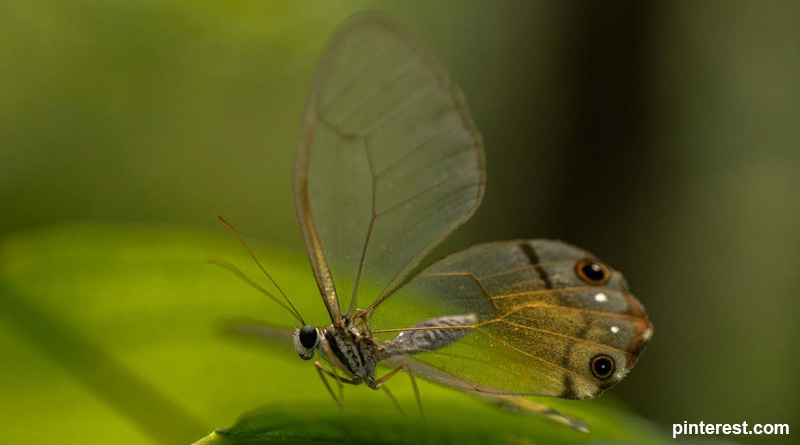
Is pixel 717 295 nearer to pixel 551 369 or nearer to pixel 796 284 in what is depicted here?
pixel 796 284

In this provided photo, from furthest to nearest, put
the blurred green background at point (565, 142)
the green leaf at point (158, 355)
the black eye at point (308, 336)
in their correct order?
the blurred green background at point (565, 142)
the black eye at point (308, 336)
the green leaf at point (158, 355)

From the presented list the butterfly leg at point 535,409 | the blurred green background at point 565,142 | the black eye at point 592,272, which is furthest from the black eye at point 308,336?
the blurred green background at point 565,142

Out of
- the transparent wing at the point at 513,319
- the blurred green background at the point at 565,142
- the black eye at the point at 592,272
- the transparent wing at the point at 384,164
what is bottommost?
the transparent wing at the point at 513,319

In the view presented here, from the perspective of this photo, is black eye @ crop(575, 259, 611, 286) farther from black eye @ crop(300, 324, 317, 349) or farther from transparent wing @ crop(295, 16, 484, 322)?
black eye @ crop(300, 324, 317, 349)

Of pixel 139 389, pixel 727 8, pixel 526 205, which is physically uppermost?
pixel 727 8

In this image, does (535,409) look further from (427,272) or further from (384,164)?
(384,164)

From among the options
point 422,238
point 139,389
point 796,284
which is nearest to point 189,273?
point 139,389

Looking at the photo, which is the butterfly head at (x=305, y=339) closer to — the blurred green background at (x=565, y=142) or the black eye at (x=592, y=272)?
the black eye at (x=592, y=272)
